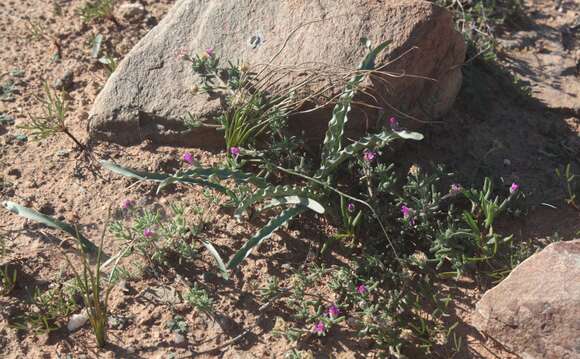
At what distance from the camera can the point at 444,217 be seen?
3449 millimetres

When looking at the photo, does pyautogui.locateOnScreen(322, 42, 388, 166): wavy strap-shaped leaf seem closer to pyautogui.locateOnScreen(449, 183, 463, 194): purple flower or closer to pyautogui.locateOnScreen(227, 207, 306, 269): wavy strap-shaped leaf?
pyautogui.locateOnScreen(227, 207, 306, 269): wavy strap-shaped leaf

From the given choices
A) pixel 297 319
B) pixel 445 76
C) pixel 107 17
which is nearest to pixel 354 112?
pixel 445 76

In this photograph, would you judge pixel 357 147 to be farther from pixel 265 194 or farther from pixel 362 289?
pixel 362 289

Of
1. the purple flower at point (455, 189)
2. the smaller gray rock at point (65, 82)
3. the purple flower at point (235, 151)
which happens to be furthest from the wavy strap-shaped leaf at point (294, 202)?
the smaller gray rock at point (65, 82)

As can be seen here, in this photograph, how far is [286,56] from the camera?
3.67 metres

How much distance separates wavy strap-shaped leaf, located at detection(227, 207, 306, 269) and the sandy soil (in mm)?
184

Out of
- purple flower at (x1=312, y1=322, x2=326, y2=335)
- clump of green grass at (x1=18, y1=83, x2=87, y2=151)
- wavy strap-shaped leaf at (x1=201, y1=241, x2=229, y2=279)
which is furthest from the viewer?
clump of green grass at (x1=18, y1=83, x2=87, y2=151)

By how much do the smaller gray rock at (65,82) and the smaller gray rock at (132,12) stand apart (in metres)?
0.66

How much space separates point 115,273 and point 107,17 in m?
2.13

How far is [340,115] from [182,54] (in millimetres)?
1035

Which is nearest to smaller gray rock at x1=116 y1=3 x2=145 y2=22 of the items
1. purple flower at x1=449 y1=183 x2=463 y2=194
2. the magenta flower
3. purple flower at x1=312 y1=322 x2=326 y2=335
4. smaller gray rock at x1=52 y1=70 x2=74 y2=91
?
smaller gray rock at x1=52 y1=70 x2=74 y2=91

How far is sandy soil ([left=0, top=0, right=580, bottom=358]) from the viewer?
2994 millimetres

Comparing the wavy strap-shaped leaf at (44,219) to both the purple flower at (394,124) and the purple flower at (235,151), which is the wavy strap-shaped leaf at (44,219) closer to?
the purple flower at (235,151)

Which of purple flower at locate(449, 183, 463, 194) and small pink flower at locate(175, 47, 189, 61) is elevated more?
small pink flower at locate(175, 47, 189, 61)
